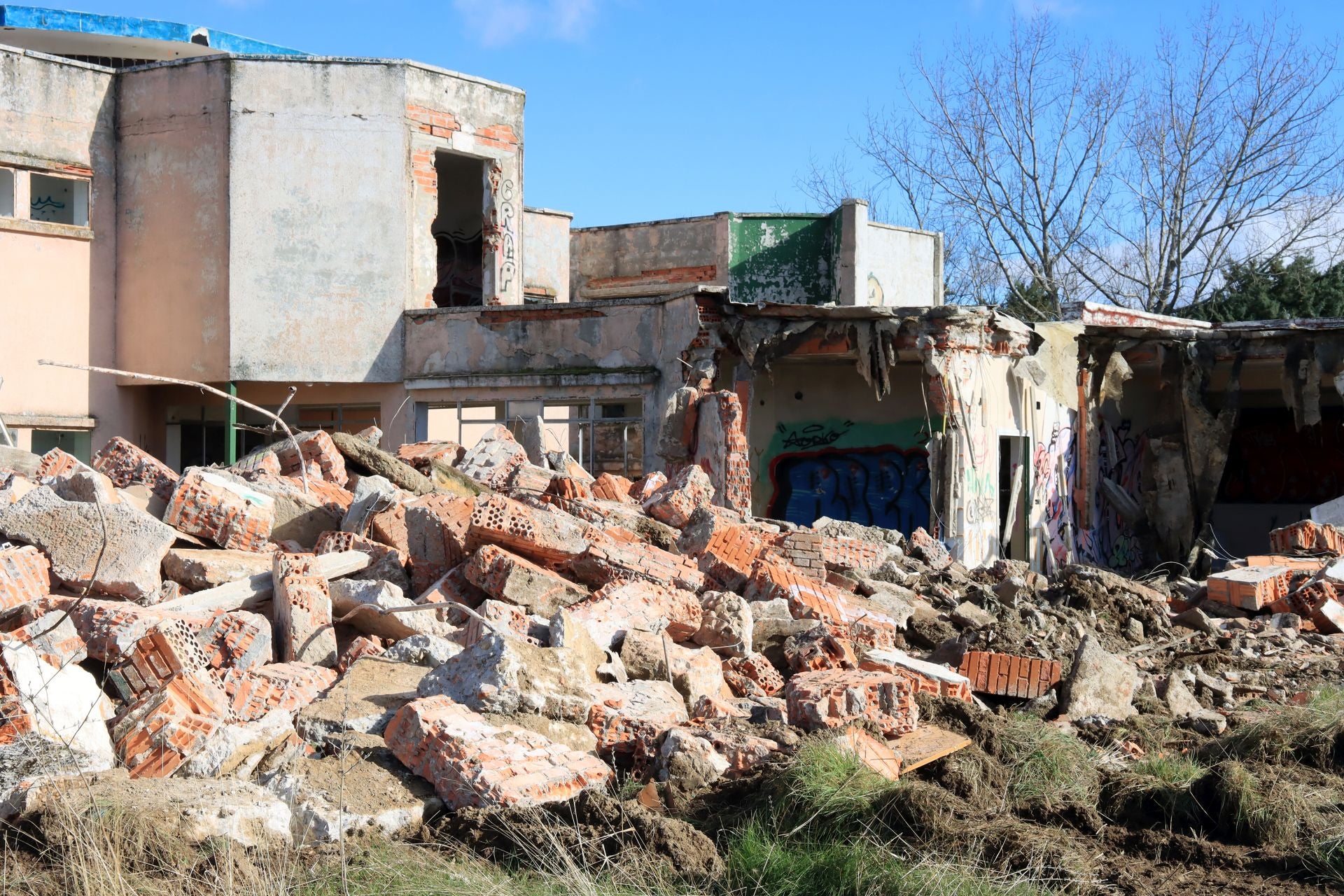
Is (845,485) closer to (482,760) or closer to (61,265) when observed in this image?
(61,265)

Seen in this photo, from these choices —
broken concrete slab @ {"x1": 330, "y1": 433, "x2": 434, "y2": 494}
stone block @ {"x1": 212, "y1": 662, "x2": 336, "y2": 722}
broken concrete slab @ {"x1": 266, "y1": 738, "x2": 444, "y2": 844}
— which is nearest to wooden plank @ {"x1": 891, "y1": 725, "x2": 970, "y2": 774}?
broken concrete slab @ {"x1": 266, "y1": 738, "x2": 444, "y2": 844}

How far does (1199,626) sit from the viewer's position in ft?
31.0

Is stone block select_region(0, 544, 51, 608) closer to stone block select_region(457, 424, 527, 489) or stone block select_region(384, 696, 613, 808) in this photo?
stone block select_region(384, 696, 613, 808)

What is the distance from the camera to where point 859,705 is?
563cm

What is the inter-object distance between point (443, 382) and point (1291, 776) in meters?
13.7

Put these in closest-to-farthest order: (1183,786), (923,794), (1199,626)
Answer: (923,794), (1183,786), (1199,626)

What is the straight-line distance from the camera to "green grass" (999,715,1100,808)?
4914 millimetres

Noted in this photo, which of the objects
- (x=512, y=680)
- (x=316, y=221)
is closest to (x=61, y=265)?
(x=316, y=221)

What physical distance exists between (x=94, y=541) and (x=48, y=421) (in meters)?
12.6

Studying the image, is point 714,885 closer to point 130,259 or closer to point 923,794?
point 923,794

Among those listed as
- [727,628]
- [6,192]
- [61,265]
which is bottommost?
[727,628]

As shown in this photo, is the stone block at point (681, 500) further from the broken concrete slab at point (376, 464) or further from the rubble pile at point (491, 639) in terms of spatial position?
the broken concrete slab at point (376, 464)

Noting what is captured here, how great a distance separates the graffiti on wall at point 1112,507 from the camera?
55.6ft

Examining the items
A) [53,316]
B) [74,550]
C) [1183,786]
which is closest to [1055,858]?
[1183,786]
